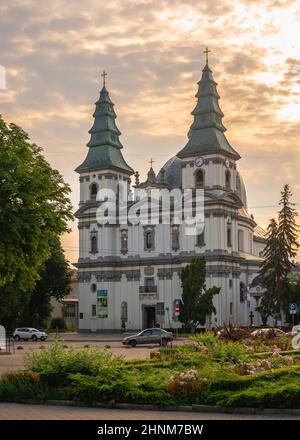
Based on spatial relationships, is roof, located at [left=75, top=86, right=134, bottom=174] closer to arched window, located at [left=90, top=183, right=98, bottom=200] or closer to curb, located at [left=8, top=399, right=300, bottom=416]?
arched window, located at [left=90, top=183, right=98, bottom=200]

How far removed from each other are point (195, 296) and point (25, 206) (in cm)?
4345

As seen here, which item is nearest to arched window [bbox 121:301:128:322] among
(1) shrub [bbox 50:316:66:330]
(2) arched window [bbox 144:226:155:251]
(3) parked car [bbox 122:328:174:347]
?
(2) arched window [bbox 144:226:155:251]

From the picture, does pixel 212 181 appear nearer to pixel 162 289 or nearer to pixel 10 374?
pixel 162 289

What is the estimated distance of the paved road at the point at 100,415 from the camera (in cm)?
1722

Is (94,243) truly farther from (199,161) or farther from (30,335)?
(30,335)

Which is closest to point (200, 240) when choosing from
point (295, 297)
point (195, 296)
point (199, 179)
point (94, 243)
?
point (199, 179)

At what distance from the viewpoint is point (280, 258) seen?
7619 cm

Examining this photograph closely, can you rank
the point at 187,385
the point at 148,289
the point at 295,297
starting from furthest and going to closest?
1. the point at 148,289
2. the point at 295,297
3. the point at 187,385

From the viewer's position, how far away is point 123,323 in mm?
84188

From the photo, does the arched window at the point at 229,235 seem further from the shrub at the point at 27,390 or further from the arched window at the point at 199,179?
the shrub at the point at 27,390

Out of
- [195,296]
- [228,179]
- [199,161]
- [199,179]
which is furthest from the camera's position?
[228,179]

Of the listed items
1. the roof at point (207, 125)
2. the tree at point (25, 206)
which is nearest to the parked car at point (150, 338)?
the tree at point (25, 206)
